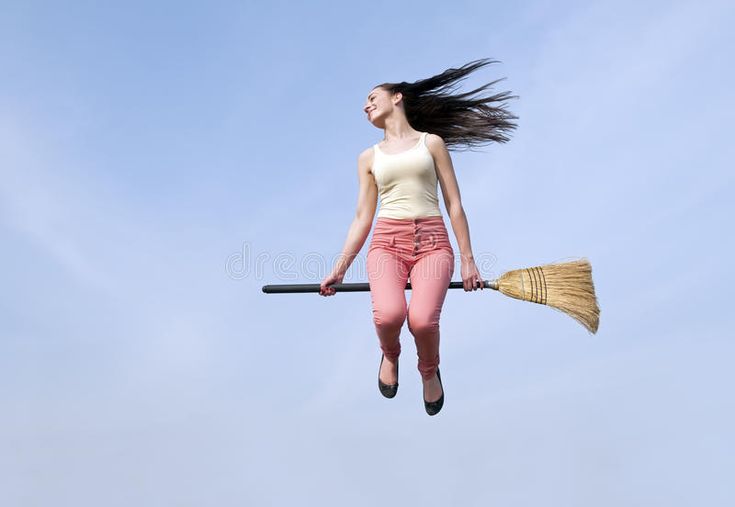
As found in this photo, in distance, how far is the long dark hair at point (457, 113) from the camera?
6539 millimetres

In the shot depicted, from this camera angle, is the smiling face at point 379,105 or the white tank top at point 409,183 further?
the smiling face at point 379,105

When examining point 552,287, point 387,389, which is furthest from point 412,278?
point 552,287

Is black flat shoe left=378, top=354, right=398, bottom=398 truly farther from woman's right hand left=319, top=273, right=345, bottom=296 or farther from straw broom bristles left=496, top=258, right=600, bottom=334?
straw broom bristles left=496, top=258, right=600, bottom=334

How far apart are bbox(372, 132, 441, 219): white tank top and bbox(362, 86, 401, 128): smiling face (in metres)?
0.45

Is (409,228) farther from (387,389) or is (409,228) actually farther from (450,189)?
(387,389)

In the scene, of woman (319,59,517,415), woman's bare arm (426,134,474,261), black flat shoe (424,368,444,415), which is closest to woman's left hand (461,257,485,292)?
woman (319,59,517,415)

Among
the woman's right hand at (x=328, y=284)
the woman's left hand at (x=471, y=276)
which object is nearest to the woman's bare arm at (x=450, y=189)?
the woman's left hand at (x=471, y=276)

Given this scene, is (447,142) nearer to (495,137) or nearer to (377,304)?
(495,137)

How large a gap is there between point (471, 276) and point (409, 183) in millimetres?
906

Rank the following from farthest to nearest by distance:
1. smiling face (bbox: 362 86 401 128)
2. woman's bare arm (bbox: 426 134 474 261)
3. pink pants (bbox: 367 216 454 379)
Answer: smiling face (bbox: 362 86 401 128), woman's bare arm (bbox: 426 134 474 261), pink pants (bbox: 367 216 454 379)

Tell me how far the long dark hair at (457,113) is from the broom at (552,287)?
1347mm

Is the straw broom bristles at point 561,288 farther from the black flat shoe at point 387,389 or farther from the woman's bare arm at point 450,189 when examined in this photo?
the black flat shoe at point 387,389

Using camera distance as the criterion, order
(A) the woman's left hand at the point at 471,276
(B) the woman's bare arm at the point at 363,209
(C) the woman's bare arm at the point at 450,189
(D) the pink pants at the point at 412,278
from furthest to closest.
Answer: (B) the woman's bare arm at the point at 363,209, (C) the woman's bare arm at the point at 450,189, (A) the woman's left hand at the point at 471,276, (D) the pink pants at the point at 412,278

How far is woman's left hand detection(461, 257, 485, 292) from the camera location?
5844mm
